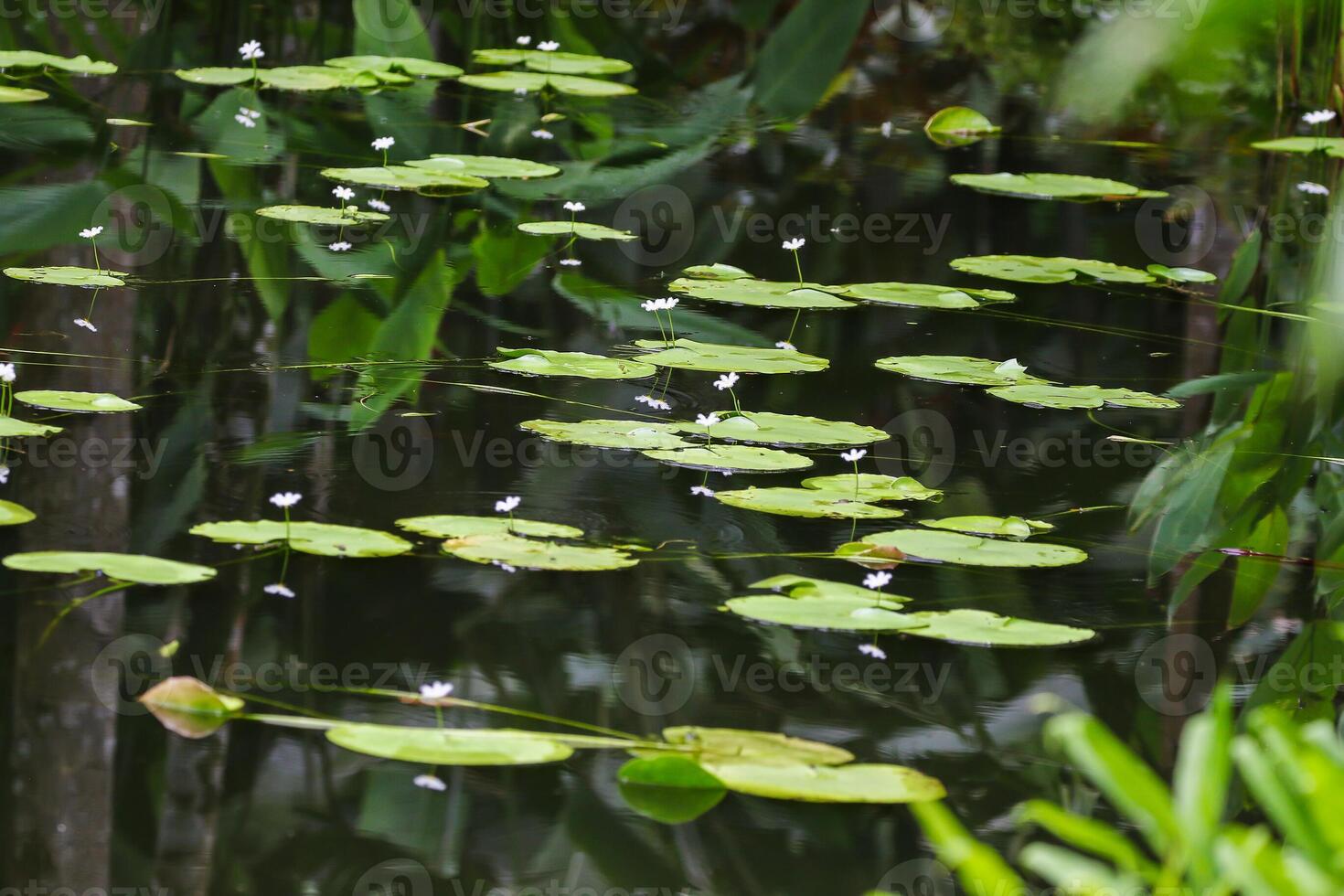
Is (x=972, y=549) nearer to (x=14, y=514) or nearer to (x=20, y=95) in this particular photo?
(x=14, y=514)

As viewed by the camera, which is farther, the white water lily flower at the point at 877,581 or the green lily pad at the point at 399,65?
the green lily pad at the point at 399,65

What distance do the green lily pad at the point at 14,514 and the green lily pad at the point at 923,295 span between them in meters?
1.52

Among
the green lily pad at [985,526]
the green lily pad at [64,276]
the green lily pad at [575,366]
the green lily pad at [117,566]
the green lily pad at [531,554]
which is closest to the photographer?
the green lily pad at [117,566]

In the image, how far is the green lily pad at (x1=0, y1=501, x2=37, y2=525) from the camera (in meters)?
1.54

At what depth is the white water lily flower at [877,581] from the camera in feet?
4.93

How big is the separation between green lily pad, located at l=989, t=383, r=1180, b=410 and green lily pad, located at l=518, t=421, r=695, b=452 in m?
0.55

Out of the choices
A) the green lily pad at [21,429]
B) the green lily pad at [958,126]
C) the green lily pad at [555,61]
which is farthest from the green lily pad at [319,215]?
the green lily pad at [958,126]

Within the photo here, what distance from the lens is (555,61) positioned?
4781mm

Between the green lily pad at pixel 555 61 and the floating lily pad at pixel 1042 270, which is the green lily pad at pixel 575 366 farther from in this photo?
the green lily pad at pixel 555 61

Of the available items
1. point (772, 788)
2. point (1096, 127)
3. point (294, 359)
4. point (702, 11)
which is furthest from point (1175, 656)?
point (702, 11)

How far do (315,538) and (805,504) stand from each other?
20.8 inches

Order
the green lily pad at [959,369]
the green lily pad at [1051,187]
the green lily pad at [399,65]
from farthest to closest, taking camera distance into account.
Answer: the green lily pad at [399,65] < the green lily pad at [1051,187] < the green lily pad at [959,369]

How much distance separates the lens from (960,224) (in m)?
3.30

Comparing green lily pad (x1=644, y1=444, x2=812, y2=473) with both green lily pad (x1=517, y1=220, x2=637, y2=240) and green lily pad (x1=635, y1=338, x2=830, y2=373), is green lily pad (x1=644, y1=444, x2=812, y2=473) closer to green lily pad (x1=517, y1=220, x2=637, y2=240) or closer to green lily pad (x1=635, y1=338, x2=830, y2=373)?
green lily pad (x1=635, y1=338, x2=830, y2=373)
